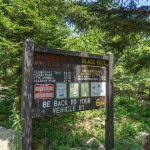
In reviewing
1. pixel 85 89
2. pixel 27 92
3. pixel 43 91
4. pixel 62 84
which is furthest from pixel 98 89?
pixel 27 92

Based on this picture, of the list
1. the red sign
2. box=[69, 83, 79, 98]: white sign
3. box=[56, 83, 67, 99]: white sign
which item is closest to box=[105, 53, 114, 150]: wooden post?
box=[69, 83, 79, 98]: white sign

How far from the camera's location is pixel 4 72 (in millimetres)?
9305

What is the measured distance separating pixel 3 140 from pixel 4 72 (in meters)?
2.50

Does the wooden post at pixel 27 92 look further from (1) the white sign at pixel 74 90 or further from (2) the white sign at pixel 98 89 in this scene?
(2) the white sign at pixel 98 89

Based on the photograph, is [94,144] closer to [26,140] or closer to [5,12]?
[26,140]

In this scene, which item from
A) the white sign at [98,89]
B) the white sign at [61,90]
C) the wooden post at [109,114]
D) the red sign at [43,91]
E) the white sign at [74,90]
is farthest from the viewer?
the wooden post at [109,114]

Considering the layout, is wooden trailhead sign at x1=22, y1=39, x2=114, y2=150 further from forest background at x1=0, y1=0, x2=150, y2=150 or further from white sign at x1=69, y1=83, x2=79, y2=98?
forest background at x1=0, y1=0, x2=150, y2=150

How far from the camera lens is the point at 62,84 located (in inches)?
217

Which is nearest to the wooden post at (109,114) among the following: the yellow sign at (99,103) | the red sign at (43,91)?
the yellow sign at (99,103)

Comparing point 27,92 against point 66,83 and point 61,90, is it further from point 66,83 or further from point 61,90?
point 66,83

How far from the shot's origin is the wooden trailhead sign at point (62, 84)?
4.98 metres

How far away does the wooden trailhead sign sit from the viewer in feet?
16.3

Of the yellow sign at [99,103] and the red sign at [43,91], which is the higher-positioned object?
the red sign at [43,91]

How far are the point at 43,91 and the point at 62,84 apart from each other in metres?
0.45
